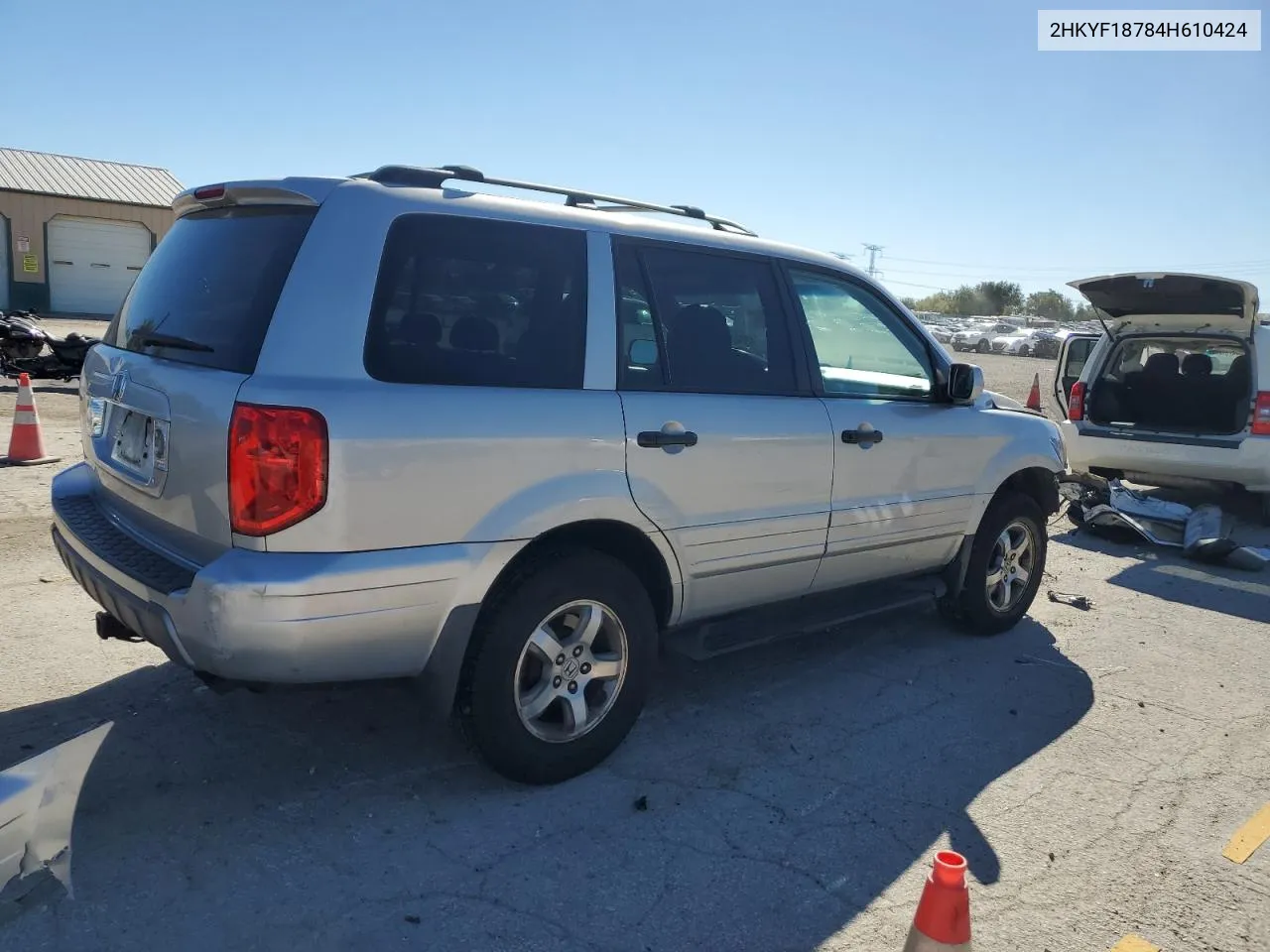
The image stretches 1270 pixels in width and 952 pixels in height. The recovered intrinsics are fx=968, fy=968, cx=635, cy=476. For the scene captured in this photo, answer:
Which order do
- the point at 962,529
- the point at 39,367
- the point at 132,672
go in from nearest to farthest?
the point at 132,672, the point at 962,529, the point at 39,367

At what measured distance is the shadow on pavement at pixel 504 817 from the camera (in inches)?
105

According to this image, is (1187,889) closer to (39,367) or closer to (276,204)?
(276,204)

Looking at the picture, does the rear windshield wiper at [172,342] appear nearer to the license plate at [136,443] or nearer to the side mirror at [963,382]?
the license plate at [136,443]

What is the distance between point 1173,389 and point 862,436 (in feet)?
21.1

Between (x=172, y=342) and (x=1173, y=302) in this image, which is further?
(x=1173, y=302)

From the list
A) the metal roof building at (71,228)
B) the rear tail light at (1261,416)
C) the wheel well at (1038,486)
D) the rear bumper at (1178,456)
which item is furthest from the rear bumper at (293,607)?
the metal roof building at (71,228)

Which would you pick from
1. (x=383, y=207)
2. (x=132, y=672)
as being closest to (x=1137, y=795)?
(x=383, y=207)

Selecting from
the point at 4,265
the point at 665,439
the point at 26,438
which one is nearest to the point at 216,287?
the point at 665,439

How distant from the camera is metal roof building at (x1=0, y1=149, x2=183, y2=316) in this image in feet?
93.8

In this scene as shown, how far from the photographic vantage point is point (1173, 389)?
30.0 ft

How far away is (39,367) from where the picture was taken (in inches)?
527

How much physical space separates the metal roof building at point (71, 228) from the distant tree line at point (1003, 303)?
77.4 metres

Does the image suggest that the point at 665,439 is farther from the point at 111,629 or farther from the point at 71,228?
the point at 71,228

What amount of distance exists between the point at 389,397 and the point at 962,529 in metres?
3.26
